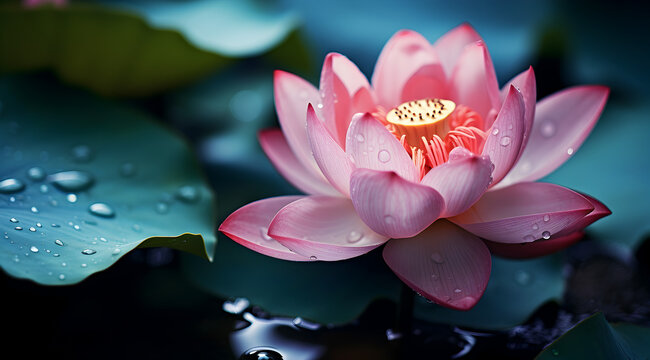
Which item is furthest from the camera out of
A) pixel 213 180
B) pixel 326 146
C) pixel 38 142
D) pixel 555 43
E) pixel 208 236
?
pixel 555 43

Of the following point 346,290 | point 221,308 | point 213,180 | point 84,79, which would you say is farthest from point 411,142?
point 84,79

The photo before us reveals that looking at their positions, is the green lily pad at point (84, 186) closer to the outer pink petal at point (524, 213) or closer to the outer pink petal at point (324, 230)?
the outer pink petal at point (324, 230)

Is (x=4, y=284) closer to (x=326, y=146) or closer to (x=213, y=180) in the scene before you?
(x=213, y=180)

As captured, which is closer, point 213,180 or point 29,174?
point 29,174

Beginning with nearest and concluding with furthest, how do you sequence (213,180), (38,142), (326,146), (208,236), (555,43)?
(326,146) → (208,236) → (38,142) → (213,180) → (555,43)

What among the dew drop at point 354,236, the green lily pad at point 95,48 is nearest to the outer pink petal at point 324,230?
the dew drop at point 354,236

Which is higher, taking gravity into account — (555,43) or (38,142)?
(555,43)

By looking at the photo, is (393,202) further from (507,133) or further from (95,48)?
(95,48)
